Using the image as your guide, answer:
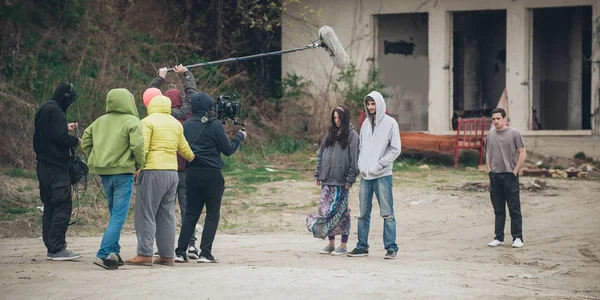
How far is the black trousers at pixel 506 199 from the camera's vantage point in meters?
11.9

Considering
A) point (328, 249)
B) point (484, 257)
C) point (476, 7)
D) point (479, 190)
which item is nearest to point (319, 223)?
point (328, 249)

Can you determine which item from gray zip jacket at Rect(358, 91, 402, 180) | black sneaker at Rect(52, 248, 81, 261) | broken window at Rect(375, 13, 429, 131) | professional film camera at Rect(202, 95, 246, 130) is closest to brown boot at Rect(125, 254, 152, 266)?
black sneaker at Rect(52, 248, 81, 261)

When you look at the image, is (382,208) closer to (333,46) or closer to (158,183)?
(158,183)

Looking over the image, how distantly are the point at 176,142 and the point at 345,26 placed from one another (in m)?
12.7

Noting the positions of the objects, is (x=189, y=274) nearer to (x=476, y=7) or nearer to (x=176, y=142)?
(x=176, y=142)

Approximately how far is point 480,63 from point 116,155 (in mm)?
15019

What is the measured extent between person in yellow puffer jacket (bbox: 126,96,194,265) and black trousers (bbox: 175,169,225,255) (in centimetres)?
26

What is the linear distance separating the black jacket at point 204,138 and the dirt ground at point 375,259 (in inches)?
41.9

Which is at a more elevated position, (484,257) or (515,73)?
(515,73)

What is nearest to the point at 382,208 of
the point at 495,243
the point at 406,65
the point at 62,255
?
the point at 495,243

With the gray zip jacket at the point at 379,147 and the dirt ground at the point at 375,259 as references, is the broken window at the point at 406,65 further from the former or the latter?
the gray zip jacket at the point at 379,147

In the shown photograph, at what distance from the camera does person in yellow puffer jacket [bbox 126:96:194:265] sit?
30.9ft

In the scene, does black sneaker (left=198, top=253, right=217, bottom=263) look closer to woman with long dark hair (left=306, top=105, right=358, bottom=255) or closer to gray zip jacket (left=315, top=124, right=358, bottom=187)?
woman with long dark hair (left=306, top=105, right=358, bottom=255)

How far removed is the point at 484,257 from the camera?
1116cm
